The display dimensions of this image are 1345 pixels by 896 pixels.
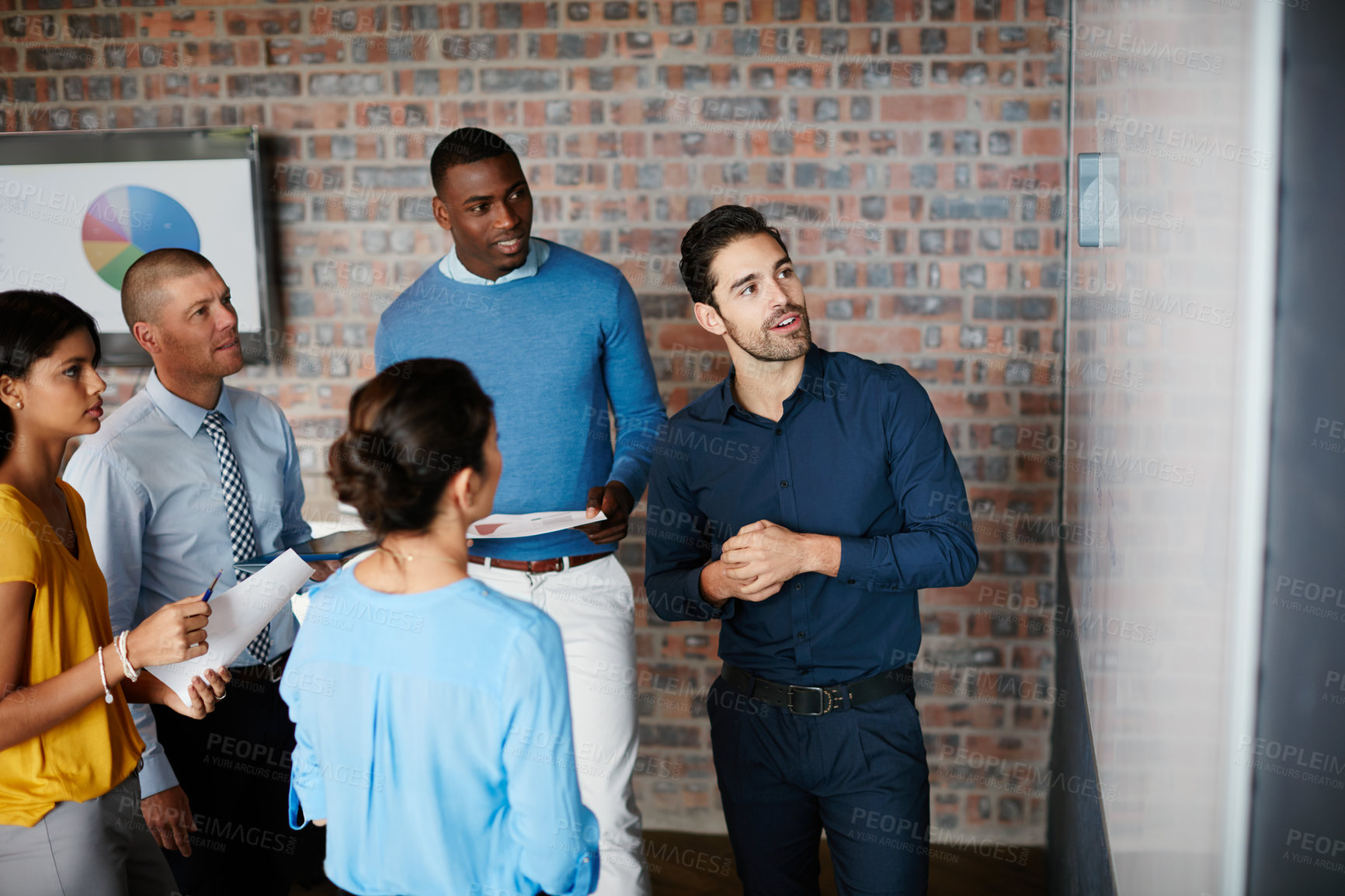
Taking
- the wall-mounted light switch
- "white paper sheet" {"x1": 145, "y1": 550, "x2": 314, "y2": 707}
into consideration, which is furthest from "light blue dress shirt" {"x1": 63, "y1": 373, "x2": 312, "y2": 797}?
the wall-mounted light switch

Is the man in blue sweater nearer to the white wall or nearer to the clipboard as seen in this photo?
the clipboard

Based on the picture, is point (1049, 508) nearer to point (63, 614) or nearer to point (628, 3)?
point (628, 3)

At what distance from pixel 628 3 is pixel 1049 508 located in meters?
1.90

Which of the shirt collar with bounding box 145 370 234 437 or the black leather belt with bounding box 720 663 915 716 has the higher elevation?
the shirt collar with bounding box 145 370 234 437

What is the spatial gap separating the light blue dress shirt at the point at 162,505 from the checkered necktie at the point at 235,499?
0.04 ft

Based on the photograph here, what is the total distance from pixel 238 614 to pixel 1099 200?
5.63 feet

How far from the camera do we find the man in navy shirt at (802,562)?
1694mm

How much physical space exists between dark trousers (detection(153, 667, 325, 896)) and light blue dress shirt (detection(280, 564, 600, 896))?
2.95 feet

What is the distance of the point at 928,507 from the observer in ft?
5.56

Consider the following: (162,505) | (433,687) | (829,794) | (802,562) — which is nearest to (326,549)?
(162,505)

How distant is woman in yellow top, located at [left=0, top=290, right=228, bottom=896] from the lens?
4.70ft

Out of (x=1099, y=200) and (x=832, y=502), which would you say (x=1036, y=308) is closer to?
(x=1099, y=200)

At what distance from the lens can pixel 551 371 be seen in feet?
7.37

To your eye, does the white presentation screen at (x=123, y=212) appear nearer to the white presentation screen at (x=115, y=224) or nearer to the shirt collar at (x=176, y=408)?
the white presentation screen at (x=115, y=224)
